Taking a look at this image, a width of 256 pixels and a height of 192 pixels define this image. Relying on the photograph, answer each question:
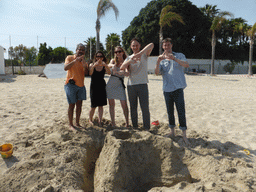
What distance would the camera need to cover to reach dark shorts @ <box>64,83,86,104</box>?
3.28 metres

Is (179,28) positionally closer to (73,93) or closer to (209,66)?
(209,66)

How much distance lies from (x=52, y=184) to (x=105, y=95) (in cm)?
189

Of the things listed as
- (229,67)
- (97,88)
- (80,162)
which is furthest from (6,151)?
(229,67)

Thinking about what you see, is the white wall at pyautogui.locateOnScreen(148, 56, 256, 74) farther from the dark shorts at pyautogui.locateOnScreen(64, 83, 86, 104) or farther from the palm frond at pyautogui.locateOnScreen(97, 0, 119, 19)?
the dark shorts at pyautogui.locateOnScreen(64, 83, 86, 104)

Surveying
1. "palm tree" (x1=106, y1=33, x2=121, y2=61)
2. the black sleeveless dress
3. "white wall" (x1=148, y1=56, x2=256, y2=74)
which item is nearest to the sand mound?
the black sleeveless dress

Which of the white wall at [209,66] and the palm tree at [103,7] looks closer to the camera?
the palm tree at [103,7]

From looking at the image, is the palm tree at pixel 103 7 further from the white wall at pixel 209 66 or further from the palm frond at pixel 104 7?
the white wall at pixel 209 66

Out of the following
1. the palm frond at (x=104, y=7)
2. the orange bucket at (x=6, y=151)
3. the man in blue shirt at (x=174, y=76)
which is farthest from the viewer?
the palm frond at (x=104, y=7)

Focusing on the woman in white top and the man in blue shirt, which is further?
the woman in white top

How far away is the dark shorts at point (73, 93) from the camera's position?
3281 mm

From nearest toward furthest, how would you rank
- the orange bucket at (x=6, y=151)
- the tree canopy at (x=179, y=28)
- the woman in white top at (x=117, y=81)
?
the orange bucket at (x=6, y=151)
the woman in white top at (x=117, y=81)
the tree canopy at (x=179, y=28)

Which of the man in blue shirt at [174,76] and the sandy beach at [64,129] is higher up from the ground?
the man in blue shirt at [174,76]

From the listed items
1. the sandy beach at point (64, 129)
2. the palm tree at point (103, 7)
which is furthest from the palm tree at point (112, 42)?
the sandy beach at point (64, 129)

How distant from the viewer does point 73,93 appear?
330cm
